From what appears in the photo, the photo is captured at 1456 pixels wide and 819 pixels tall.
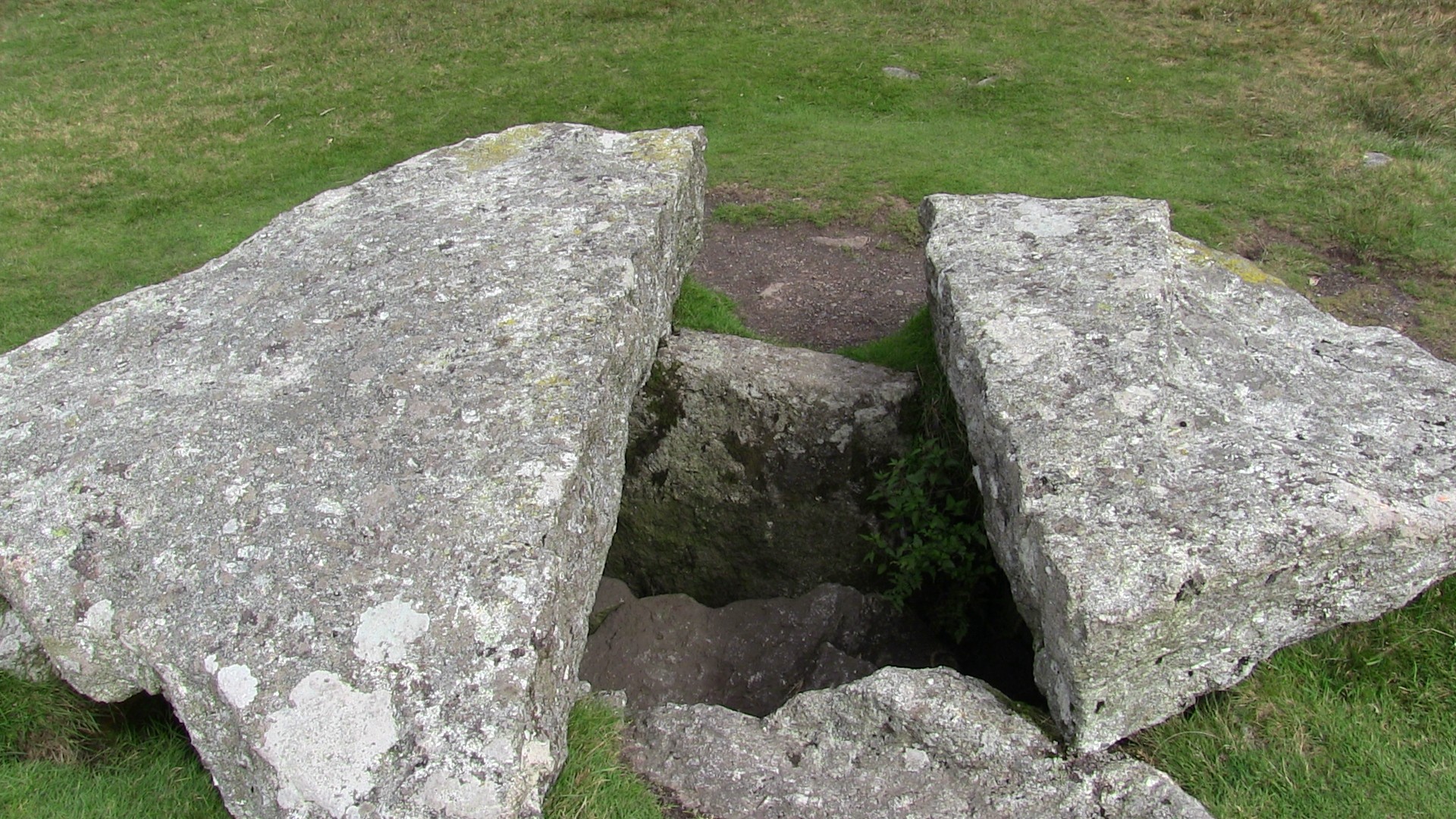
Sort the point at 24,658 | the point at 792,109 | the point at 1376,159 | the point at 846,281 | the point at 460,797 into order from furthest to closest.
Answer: the point at 792,109
the point at 1376,159
the point at 846,281
the point at 24,658
the point at 460,797

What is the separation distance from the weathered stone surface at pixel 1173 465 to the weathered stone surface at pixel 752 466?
817mm

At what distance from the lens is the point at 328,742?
10.6 ft

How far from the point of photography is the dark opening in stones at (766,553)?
548 centimetres

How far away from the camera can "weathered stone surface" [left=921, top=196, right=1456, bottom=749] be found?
3.61 meters

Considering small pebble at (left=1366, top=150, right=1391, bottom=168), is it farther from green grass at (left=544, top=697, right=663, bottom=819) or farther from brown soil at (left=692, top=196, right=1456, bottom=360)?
green grass at (left=544, top=697, right=663, bottom=819)

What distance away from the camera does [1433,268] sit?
27.6 ft

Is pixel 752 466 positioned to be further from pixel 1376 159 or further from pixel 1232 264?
pixel 1376 159

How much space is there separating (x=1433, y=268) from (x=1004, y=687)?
19.3ft

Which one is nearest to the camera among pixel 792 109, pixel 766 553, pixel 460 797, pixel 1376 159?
pixel 460 797

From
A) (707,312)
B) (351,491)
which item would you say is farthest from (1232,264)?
(351,491)

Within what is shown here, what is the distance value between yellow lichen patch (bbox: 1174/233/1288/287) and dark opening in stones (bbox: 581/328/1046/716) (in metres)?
1.87

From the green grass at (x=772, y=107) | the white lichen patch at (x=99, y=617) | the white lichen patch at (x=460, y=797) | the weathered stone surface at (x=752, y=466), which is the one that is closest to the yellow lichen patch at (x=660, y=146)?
the weathered stone surface at (x=752, y=466)

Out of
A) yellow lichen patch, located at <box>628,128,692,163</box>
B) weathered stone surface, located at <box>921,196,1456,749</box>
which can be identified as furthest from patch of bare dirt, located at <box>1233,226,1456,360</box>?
yellow lichen patch, located at <box>628,128,692,163</box>

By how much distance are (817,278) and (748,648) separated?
4282 millimetres
